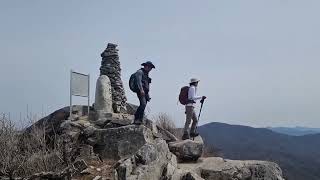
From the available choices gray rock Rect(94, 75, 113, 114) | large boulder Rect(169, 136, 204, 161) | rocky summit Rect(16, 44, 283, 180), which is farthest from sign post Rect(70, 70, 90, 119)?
large boulder Rect(169, 136, 204, 161)

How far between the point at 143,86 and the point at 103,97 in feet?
14.6

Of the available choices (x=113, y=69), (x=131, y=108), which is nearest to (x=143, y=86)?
(x=113, y=69)

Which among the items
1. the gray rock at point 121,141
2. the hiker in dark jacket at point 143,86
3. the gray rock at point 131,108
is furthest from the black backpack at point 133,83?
the gray rock at point 131,108

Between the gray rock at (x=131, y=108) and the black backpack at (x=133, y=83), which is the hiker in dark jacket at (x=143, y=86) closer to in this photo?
the black backpack at (x=133, y=83)

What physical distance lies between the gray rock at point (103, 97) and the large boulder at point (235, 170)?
5.33 m

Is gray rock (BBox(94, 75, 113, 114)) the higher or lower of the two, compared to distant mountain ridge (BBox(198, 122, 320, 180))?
higher

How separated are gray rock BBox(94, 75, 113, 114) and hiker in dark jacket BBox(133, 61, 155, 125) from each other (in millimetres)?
3998

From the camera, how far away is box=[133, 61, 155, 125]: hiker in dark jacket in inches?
651

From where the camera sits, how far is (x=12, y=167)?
1541 centimetres

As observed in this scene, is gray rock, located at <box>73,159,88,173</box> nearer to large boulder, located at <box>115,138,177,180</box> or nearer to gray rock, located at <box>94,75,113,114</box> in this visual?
large boulder, located at <box>115,138,177,180</box>

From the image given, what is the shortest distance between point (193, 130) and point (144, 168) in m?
4.73

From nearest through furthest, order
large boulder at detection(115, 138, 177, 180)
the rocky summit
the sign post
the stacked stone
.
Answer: large boulder at detection(115, 138, 177, 180) < the rocky summit < the sign post < the stacked stone

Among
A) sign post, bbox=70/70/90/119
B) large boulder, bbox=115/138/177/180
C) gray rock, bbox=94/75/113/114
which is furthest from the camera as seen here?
gray rock, bbox=94/75/113/114

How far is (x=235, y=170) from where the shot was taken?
52.9 ft
